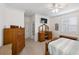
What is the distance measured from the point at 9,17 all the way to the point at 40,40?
3.02m

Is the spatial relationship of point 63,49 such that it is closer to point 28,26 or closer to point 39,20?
point 39,20

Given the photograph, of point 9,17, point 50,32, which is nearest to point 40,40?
point 50,32

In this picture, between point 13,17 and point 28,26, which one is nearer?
point 13,17

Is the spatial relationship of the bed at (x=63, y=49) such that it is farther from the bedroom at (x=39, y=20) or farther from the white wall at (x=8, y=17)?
the white wall at (x=8, y=17)

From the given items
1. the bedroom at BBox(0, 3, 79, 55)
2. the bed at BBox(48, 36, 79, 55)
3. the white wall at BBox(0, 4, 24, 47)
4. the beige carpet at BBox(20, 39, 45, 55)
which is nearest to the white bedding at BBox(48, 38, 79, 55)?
the bed at BBox(48, 36, 79, 55)

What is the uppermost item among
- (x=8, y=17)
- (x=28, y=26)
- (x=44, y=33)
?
(x=8, y=17)

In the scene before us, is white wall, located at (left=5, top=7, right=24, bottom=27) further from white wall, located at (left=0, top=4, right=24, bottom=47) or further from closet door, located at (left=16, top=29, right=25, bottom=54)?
closet door, located at (left=16, top=29, right=25, bottom=54)

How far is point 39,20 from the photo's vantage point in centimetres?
648

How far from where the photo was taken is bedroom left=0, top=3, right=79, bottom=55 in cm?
349

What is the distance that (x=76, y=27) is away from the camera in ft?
15.9

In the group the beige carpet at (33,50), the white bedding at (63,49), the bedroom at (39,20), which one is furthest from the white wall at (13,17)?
the white bedding at (63,49)

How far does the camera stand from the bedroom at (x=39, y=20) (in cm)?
349

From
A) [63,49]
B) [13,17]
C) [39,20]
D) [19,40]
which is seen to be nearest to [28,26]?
[39,20]

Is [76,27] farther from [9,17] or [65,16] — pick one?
[9,17]
